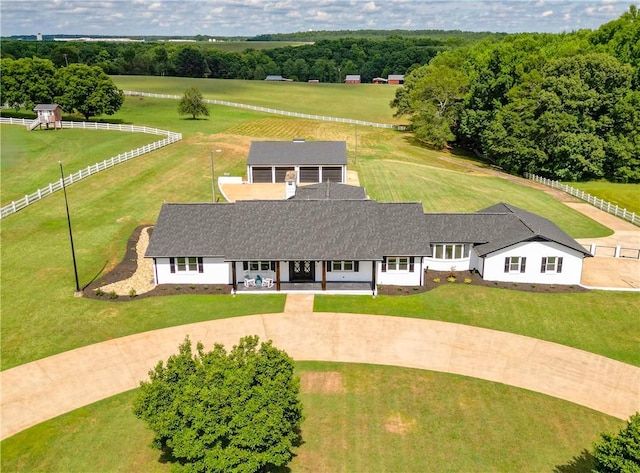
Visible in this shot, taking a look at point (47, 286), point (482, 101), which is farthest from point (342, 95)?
point (47, 286)

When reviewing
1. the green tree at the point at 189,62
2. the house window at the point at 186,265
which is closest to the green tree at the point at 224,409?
the house window at the point at 186,265

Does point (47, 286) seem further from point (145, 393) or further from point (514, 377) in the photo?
point (514, 377)

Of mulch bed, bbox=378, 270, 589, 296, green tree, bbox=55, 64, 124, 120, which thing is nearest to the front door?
mulch bed, bbox=378, 270, 589, 296

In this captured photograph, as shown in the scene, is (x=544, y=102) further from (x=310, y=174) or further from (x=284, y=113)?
(x=284, y=113)

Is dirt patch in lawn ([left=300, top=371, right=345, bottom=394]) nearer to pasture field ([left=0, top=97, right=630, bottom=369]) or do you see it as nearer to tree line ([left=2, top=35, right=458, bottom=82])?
pasture field ([left=0, top=97, right=630, bottom=369])

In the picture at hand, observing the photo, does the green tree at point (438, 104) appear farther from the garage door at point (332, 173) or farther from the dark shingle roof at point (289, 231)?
the dark shingle roof at point (289, 231)
